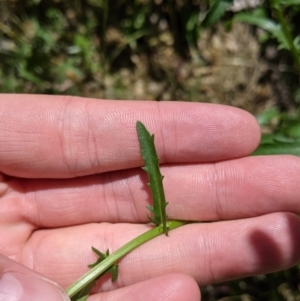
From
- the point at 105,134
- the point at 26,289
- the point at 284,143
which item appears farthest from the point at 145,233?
the point at 284,143

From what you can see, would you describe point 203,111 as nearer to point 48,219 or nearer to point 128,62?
point 48,219

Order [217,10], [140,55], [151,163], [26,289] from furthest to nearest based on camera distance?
[140,55] → [217,10] → [151,163] → [26,289]

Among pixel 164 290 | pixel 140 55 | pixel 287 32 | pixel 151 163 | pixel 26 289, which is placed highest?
pixel 287 32

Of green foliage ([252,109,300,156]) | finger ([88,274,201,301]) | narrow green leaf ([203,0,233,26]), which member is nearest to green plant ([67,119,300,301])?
finger ([88,274,201,301])

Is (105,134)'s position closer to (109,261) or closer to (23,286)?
(109,261)

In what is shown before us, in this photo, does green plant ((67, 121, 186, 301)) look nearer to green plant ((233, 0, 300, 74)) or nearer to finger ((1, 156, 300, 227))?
finger ((1, 156, 300, 227))

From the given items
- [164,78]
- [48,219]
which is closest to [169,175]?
[48,219]
